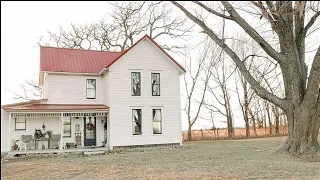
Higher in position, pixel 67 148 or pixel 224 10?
pixel 224 10

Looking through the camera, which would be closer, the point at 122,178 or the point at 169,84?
the point at 122,178

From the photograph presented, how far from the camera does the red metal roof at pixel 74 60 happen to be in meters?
22.4

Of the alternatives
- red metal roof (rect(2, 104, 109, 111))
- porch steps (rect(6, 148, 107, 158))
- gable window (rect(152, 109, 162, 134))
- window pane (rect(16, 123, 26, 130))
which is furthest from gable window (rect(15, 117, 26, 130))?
gable window (rect(152, 109, 162, 134))

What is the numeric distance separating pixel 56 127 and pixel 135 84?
5.58 metres

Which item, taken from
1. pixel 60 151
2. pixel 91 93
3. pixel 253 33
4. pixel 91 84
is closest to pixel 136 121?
pixel 91 93

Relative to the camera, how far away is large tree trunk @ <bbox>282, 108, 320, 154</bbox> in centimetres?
1379

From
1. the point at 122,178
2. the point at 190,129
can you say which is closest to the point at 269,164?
the point at 122,178

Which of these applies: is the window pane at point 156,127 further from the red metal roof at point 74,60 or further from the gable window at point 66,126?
the gable window at point 66,126

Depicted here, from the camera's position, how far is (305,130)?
13852 millimetres

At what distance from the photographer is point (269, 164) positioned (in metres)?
11.8

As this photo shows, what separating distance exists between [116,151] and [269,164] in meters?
10.6

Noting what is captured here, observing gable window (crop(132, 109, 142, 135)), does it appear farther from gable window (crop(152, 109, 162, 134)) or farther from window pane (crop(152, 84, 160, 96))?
window pane (crop(152, 84, 160, 96))

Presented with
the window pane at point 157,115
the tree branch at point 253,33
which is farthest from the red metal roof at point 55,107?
the tree branch at point 253,33

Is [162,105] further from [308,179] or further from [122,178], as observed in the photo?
[308,179]
